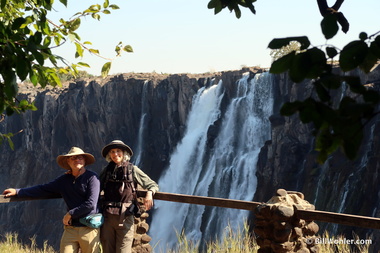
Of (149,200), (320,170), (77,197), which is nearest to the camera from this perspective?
(77,197)

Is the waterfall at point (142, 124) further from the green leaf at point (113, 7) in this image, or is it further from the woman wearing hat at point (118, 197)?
the green leaf at point (113, 7)

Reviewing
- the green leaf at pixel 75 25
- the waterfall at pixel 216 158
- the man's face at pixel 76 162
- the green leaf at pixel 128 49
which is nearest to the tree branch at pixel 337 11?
the green leaf at pixel 128 49

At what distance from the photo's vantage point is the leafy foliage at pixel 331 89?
192 centimetres

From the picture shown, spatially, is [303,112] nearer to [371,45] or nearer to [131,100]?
[371,45]

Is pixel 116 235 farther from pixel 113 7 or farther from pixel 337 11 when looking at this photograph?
pixel 337 11

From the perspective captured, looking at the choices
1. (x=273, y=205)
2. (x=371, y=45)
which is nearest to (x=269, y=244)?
(x=273, y=205)

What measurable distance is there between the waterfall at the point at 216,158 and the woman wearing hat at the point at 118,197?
33.1m

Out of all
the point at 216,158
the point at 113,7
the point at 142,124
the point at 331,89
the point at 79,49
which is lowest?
the point at 331,89

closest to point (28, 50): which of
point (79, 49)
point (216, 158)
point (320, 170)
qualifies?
point (79, 49)

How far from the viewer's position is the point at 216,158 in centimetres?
4528

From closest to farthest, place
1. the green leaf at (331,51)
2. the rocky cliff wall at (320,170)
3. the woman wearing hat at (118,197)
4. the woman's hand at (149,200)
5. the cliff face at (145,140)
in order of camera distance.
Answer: the green leaf at (331,51), the woman wearing hat at (118,197), the woman's hand at (149,200), the rocky cliff wall at (320,170), the cliff face at (145,140)

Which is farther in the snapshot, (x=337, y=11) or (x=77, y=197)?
(x=77, y=197)

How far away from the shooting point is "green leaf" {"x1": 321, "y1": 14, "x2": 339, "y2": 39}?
2.26 metres

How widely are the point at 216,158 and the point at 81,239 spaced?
38819 mm
